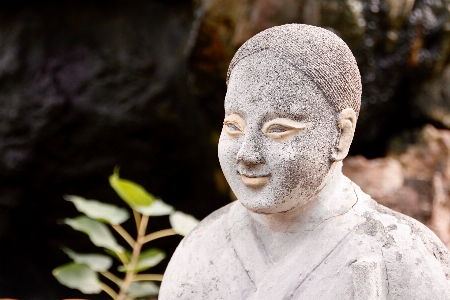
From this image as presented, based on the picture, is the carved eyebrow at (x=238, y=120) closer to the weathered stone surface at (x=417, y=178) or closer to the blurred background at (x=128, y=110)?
the weathered stone surface at (x=417, y=178)

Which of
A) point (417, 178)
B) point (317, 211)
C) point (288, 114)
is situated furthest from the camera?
point (417, 178)

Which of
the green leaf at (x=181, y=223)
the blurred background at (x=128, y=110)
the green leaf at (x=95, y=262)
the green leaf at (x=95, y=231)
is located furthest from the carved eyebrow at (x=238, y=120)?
the blurred background at (x=128, y=110)

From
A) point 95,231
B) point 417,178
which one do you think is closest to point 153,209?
point 95,231

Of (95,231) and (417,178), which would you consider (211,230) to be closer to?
(95,231)

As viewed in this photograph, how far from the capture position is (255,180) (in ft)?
4.17

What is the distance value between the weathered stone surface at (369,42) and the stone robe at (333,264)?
6.08 feet

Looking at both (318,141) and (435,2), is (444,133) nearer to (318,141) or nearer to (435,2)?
(435,2)

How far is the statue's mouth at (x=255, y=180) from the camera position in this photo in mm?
1268

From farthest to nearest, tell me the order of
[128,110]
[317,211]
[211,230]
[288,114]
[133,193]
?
[128,110] < [133,193] < [211,230] < [317,211] < [288,114]

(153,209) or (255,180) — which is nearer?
(255,180)

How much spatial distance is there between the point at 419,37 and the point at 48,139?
221cm

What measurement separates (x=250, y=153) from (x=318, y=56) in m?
0.25

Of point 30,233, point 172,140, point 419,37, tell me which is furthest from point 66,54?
point 419,37

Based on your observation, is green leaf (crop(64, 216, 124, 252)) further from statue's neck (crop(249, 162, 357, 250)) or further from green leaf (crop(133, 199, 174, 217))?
statue's neck (crop(249, 162, 357, 250))
